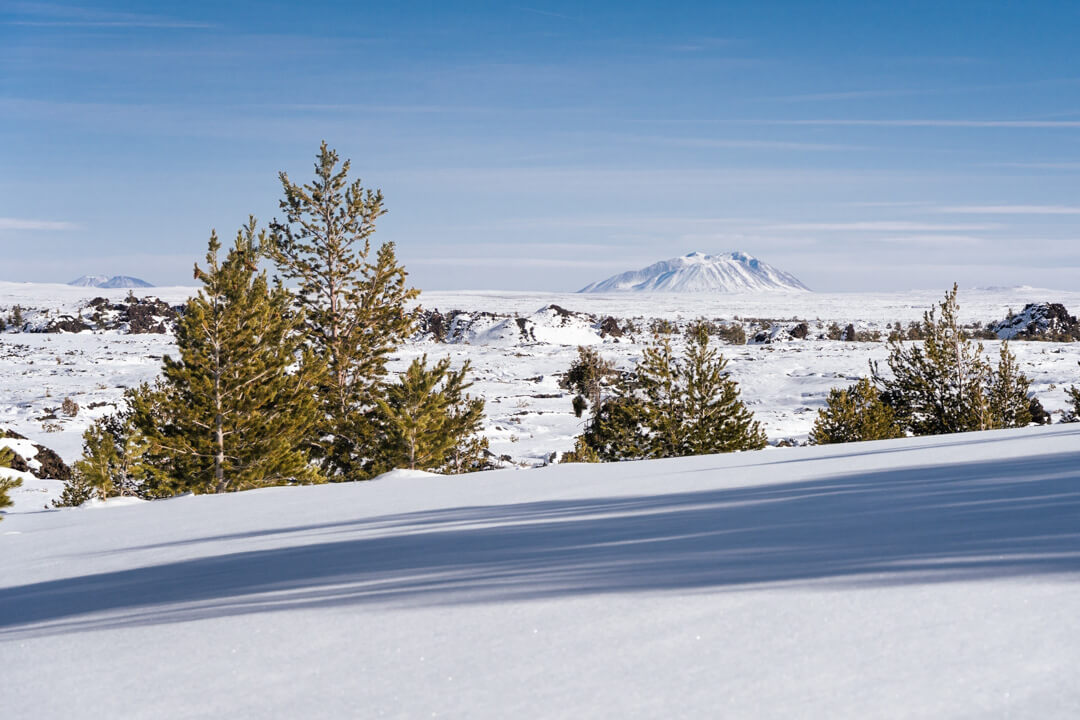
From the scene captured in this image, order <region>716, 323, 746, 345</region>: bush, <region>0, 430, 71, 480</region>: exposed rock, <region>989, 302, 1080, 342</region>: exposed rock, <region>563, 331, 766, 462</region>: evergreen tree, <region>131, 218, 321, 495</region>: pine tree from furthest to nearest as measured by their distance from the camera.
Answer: <region>716, 323, 746, 345</region>: bush < <region>989, 302, 1080, 342</region>: exposed rock < <region>0, 430, 71, 480</region>: exposed rock < <region>563, 331, 766, 462</region>: evergreen tree < <region>131, 218, 321, 495</region>: pine tree

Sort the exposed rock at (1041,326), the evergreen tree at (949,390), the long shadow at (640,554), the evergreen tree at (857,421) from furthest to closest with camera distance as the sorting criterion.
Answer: the exposed rock at (1041,326) < the evergreen tree at (949,390) < the evergreen tree at (857,421) < the long shadow at (640,554)

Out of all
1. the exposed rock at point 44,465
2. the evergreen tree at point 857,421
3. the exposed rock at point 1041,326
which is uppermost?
the exposed rock at point 1041,326

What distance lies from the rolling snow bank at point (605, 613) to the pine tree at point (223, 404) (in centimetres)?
1275

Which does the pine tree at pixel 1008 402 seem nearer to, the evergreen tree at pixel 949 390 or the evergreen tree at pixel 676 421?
the evergreen tree at pixel 949 390

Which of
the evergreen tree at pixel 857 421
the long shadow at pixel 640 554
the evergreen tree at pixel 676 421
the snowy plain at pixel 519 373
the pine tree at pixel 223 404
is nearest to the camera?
the long shadow at pixel 640 554

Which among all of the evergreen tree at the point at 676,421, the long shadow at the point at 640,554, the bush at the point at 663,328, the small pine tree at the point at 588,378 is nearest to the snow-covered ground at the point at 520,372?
the small pine tree at the point at 588,378

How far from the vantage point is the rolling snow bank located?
2.15m

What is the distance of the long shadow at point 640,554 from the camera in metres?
3.14

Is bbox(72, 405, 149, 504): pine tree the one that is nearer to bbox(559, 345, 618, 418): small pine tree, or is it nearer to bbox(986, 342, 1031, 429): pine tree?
bbox(559, 345, 618, 418): small pine tree

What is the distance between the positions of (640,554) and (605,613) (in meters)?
0.93

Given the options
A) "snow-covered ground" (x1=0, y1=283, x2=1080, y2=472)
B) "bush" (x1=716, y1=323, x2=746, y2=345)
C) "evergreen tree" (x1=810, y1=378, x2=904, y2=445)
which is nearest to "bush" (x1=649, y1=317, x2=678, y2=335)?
"snow-covered ground" (x1=0, y1=283, x2=1080, y2=472)

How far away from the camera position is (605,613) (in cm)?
284

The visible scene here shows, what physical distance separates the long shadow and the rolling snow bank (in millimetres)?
19

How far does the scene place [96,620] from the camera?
3586mm
